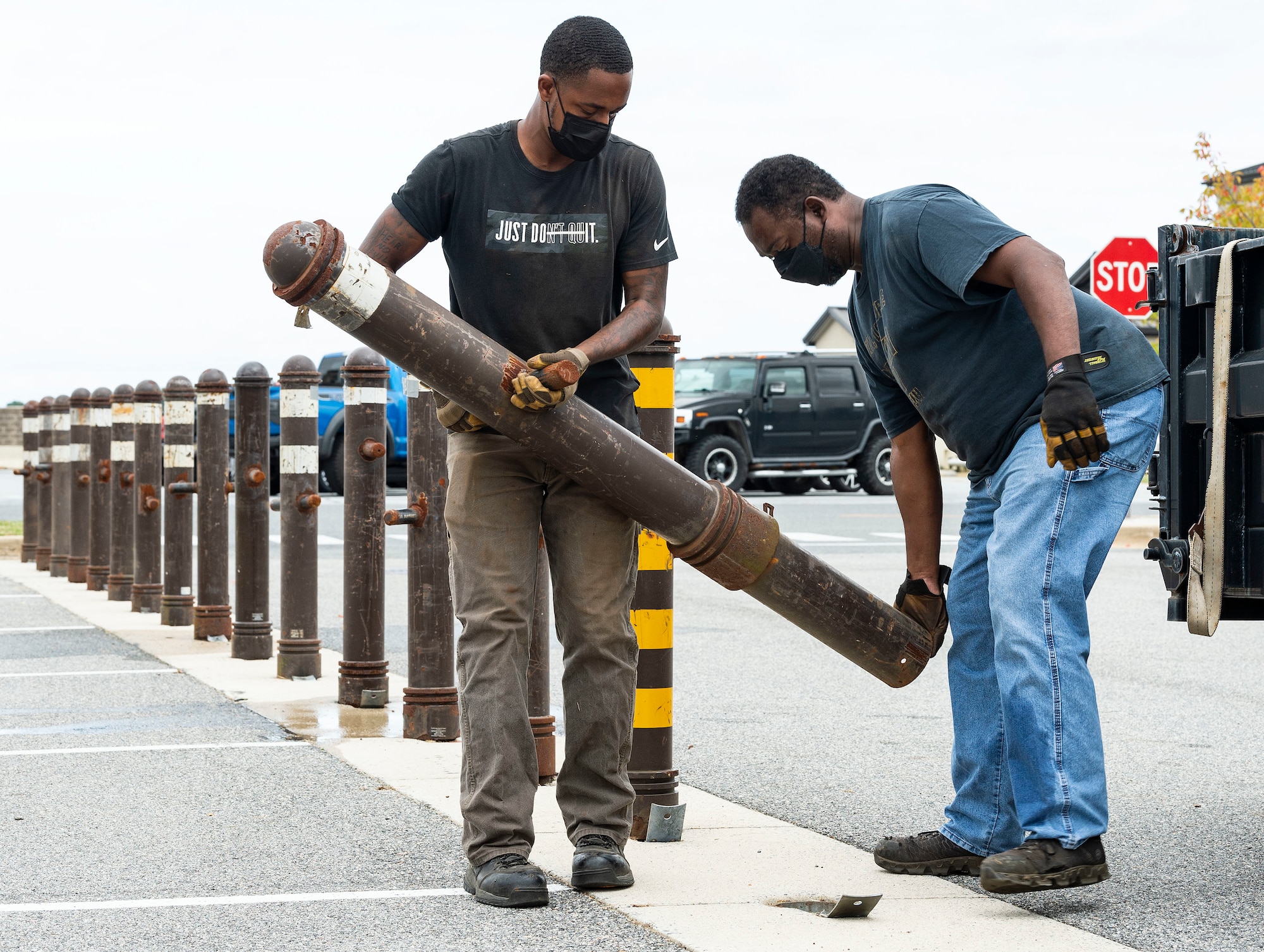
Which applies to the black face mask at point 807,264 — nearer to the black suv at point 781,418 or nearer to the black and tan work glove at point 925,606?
the black and tan work glove at point 925,606

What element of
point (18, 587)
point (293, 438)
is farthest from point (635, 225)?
point (18, 587)

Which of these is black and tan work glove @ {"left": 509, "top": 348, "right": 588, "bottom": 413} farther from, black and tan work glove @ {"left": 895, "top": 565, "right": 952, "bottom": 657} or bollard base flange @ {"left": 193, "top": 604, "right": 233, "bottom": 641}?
bollard base flange @ {"left": 193, "top": 604, "right": 233, "bottom": 641}

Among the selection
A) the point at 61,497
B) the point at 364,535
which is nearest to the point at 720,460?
the point at 61,497

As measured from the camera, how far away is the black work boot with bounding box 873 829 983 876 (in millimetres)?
4082

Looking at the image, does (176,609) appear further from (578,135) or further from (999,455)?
(999,455)

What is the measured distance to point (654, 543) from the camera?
455 centimetres

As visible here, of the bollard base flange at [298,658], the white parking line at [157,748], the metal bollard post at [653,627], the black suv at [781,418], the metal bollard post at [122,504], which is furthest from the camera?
the black suv at [781,418]

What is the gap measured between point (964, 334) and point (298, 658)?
445 centimetres

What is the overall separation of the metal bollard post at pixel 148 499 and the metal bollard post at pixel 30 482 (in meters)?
3.73

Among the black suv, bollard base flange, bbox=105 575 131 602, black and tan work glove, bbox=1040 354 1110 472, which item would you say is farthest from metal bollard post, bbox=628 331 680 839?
the black suv

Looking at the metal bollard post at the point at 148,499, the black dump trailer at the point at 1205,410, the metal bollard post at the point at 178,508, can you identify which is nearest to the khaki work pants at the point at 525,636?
the black dump trailer at the point at 1205,410

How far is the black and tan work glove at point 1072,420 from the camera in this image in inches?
138

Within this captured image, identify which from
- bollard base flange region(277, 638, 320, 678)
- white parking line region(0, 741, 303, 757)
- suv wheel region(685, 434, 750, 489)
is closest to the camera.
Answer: white parking line region(0, 741, 303, 757)

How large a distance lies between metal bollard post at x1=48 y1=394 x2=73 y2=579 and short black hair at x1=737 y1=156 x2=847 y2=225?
10188 millimetres
